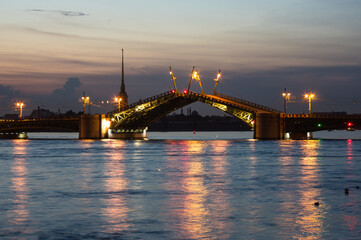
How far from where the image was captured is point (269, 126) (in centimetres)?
12331

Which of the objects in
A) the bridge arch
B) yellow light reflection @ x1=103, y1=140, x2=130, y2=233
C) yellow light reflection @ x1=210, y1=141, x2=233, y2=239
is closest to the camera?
yellow light reflection @ x1=210, y1=141, x2=233, y2=239

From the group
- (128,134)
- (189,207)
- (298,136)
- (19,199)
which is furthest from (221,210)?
(128,134)

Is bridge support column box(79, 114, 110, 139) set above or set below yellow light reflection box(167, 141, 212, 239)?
above

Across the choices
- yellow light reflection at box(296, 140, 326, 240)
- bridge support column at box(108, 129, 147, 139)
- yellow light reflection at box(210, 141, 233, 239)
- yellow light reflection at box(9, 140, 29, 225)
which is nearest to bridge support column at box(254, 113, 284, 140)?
bridge support column at box(108, 129, 147, 139)

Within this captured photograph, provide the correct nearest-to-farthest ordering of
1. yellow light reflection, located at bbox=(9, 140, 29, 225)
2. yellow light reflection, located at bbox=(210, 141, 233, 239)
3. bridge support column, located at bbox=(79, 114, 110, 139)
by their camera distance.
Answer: yellow light reflection, located at bbox=(210, 141, 233, 239), yellow light reflection, located at bbox=(9, 140, 29, 225), bridge support column, located at bbox=(79, 114, 110, 139)

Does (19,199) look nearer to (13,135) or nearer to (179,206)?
(179,206)

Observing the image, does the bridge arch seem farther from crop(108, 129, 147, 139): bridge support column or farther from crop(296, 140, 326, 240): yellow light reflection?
crop(296, 140, 326, 240): yellow light reflection

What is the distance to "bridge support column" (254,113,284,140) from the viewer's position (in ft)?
398

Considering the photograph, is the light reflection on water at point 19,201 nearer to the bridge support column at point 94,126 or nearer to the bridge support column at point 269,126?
the bridge support column at point 269,126

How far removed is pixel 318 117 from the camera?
393ft

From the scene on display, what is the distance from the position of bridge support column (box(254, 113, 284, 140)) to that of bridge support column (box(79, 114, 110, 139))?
1384 inches

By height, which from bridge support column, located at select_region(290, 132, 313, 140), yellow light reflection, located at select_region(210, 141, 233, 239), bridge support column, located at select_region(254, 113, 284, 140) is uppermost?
bridge support column, located at select_region(254, 113, 284, 140)

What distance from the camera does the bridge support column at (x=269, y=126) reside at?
121375mm

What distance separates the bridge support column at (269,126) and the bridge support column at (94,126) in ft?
115
